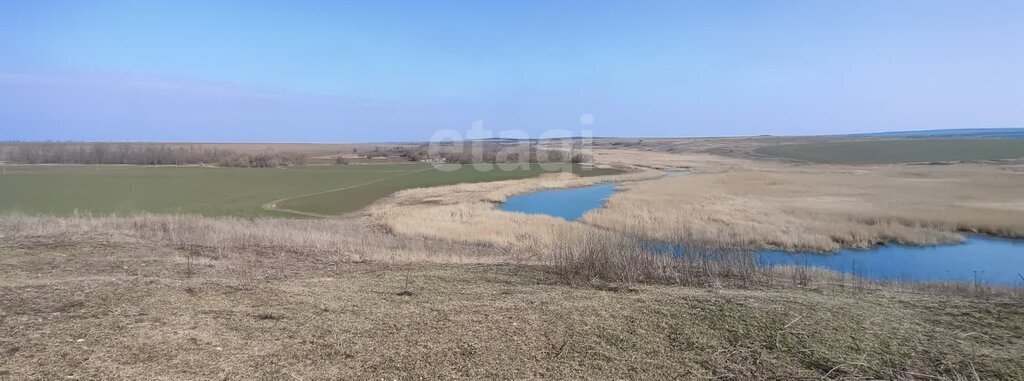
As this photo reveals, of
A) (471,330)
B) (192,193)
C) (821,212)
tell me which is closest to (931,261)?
(821,212)

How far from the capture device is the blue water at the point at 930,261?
1936cm

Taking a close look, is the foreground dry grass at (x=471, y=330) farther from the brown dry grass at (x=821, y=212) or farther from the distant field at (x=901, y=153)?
the distant field at (x=901, y=153)

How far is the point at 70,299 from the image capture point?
247 inches

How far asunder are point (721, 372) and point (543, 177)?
60697 millimetres

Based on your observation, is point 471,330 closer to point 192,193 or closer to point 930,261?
point 930,261

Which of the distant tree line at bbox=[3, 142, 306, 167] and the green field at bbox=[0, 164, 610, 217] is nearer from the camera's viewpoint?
the green field at bbox=[0, 164, 610, 217]

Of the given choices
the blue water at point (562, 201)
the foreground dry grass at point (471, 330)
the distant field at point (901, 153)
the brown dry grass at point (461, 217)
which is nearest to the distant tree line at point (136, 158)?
the brown dry grass at point (461, 217)

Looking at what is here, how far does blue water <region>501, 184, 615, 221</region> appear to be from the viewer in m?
38.5

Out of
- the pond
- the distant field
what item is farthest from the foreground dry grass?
the distant field

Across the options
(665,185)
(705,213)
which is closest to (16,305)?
(705,213)

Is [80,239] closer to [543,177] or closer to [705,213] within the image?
[705,213]

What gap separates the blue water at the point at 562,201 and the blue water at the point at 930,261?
15047 mm

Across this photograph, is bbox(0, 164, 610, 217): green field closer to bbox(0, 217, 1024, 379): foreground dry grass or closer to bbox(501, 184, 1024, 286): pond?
bbox(0, 217, 1024, 379): foreground dry grass

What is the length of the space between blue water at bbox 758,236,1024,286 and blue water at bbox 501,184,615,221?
15.0 metres
